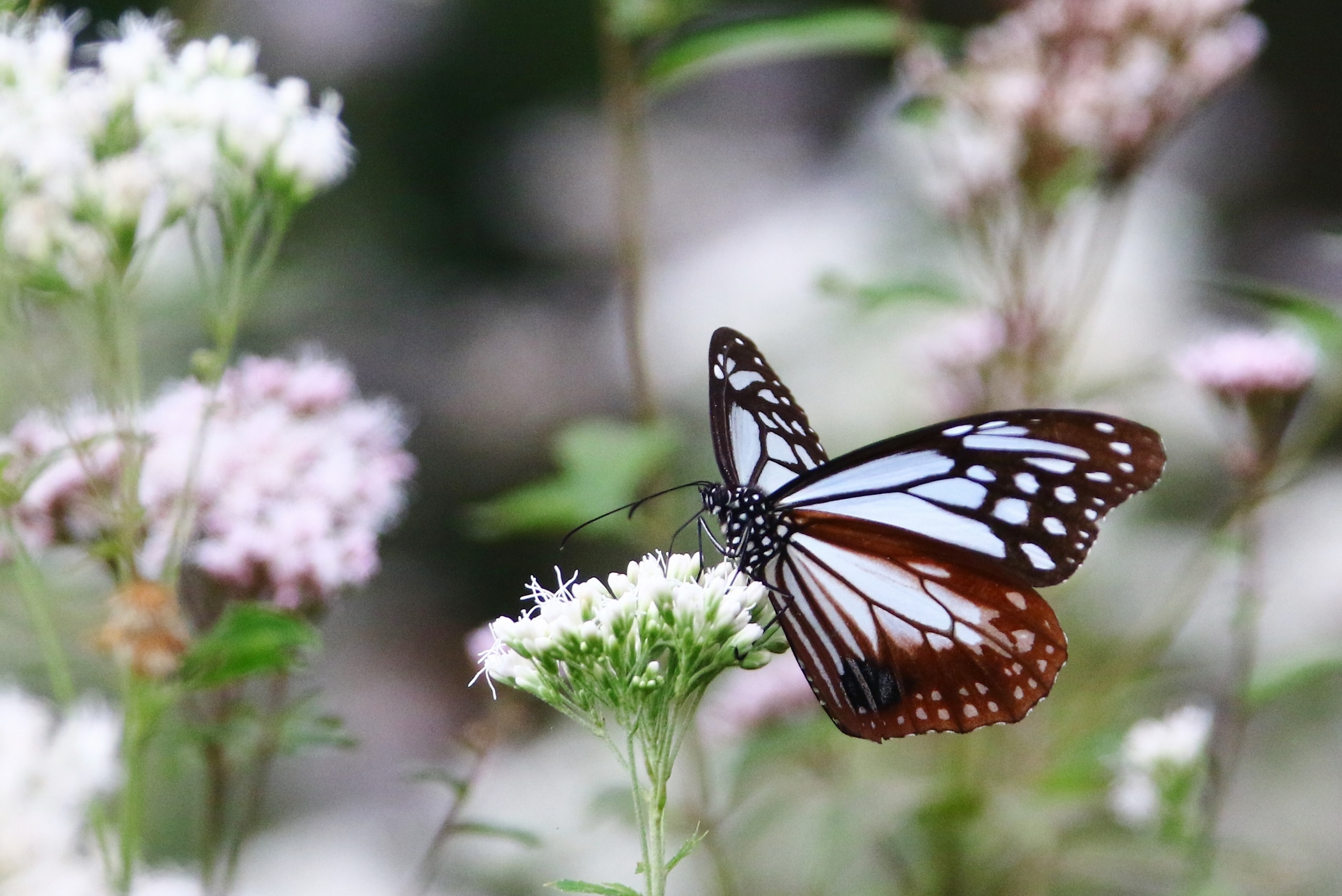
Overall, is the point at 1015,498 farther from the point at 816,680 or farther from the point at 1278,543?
the point at 1278,543

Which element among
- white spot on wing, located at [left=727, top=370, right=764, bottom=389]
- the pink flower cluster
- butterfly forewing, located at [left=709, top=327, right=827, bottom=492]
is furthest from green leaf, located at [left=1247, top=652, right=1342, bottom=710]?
white spot on wing, located at [left=727, top=370, right=764, bottom=389]

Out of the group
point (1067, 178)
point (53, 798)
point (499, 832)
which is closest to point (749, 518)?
point (499, 832)

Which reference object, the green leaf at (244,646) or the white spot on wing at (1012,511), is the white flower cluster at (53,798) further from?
the white spot on wing at (1012,511)

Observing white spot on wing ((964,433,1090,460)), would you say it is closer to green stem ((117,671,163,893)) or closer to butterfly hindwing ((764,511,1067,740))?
butterfly hindwing ((764,511,1067,740))

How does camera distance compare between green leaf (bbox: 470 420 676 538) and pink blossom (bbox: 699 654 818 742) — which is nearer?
green leaf (bbox: 470 420 676 538)

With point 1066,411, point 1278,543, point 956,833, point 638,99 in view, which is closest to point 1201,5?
point 638,99
